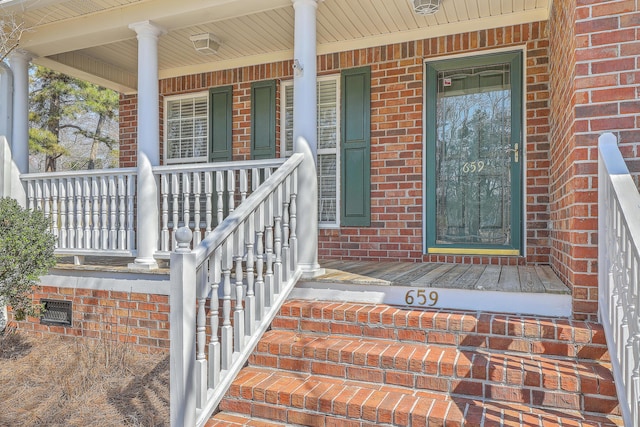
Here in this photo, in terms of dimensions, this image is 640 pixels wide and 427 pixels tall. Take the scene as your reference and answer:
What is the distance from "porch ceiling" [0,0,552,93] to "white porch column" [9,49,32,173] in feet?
0.62

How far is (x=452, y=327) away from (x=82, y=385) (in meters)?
2.60

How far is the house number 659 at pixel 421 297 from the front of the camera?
2996mm

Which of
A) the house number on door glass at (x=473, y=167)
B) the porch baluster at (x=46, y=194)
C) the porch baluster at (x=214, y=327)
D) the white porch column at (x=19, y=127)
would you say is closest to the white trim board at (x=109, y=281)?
the porch baluster at (x=46, y=194)

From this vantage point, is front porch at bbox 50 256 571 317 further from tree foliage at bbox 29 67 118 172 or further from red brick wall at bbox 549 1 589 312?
tree foliage at bbox 29 67 118 172

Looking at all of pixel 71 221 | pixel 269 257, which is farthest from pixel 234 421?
pixel 71 221

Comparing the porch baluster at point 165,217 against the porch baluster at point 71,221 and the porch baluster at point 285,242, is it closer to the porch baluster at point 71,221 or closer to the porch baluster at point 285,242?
the porch baluster at point 71,221

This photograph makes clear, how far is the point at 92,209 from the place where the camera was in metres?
4.39

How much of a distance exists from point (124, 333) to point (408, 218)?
291 centimetres

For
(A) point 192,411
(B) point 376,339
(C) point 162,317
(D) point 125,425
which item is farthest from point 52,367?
(B) point 376,339

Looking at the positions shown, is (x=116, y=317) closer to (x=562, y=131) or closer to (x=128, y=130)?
(x=128, y=130)

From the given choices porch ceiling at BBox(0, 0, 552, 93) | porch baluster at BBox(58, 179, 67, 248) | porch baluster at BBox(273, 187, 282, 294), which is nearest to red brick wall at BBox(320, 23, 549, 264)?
porch ceiling at BBox(0, 0, 552, 93)

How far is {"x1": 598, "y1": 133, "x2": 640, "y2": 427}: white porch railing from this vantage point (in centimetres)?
172

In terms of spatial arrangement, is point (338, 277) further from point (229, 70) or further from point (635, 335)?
point (229, 70)

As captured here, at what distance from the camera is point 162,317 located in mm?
3691
